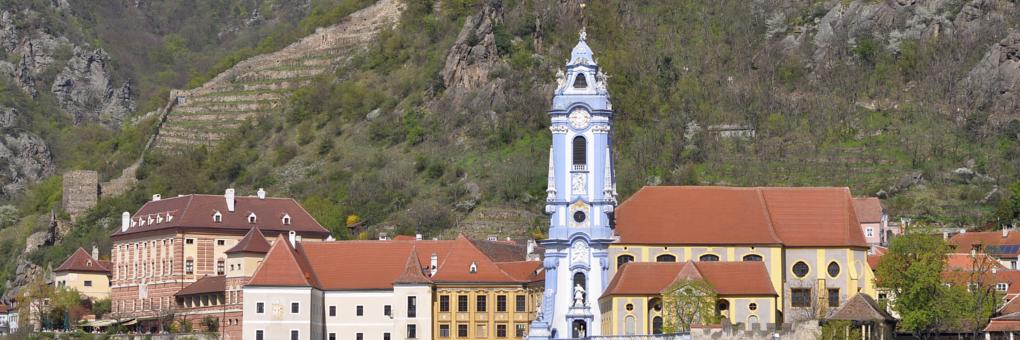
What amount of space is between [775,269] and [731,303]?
459 centimetres

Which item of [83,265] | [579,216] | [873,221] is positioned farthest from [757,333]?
[83,265]

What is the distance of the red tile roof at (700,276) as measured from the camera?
116 meters

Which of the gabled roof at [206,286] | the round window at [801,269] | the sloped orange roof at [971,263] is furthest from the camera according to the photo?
the gabled roof at [206,286]

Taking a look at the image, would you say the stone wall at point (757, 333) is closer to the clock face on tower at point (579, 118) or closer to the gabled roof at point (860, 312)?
the gabled roof at point (860, 312)

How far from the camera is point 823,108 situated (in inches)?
7008

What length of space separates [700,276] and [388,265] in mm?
26259

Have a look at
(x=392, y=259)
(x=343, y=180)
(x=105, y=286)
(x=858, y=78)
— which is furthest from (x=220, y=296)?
(x=858, y=78)

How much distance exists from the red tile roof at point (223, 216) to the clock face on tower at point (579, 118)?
3501cm

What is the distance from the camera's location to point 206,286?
144125mm

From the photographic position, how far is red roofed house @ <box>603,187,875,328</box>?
395ft

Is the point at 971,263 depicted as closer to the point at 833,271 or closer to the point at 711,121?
the point at 833,271

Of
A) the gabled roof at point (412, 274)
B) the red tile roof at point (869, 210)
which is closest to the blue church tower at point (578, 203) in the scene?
the gabled roof at point (412, 274)

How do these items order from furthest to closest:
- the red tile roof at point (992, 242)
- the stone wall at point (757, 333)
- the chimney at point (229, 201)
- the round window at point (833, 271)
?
A: the chimney at point (229, 201) → the red tile roof at point (992, 242) → the round window at point (833, 271) → the stone wall at point (757, 333)

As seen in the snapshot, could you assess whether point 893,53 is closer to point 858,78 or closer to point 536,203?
point 858,78
